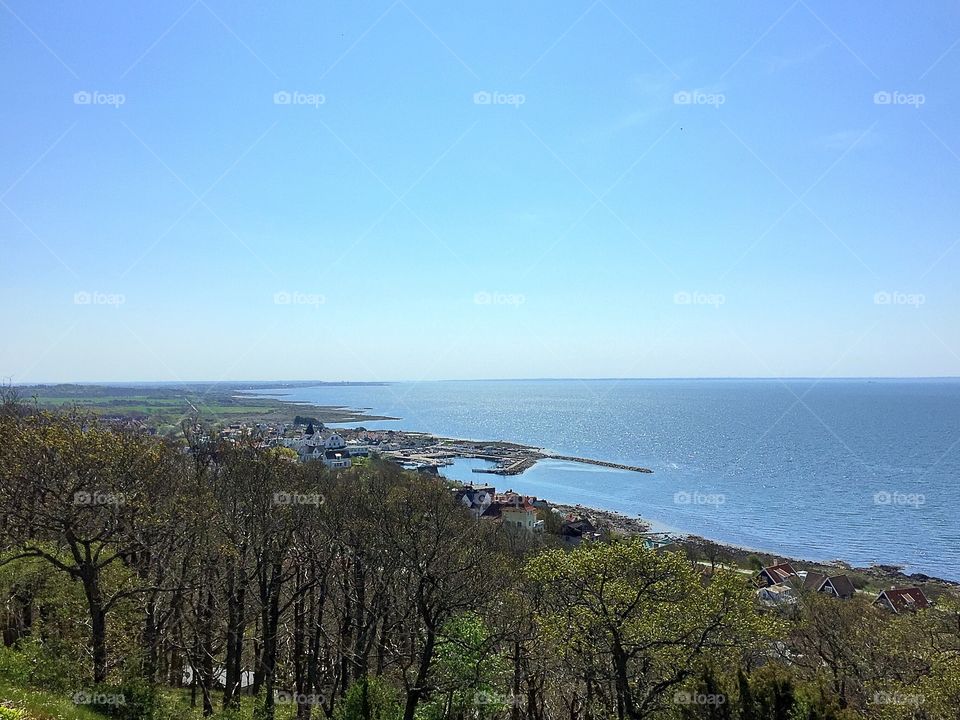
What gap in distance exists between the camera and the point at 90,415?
22938 millimetres

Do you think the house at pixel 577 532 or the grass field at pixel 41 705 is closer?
the grass field at pixel 41 705

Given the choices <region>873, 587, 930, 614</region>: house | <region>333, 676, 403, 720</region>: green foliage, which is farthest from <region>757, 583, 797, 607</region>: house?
<region>333, 676, 403, 720</region>: green foliage

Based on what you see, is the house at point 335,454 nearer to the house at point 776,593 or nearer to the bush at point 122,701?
the house at point 776,593

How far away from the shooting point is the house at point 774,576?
145 ft

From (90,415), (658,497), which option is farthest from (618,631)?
(658,497)

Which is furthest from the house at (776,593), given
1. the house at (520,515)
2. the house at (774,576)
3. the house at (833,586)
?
the house at (520,515)

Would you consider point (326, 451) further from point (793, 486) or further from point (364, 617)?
point (793, 486)

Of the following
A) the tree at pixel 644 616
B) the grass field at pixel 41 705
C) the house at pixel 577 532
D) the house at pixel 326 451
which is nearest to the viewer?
the grass field at pixel 41 705

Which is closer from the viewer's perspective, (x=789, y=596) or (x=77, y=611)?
(x=77, y=611)

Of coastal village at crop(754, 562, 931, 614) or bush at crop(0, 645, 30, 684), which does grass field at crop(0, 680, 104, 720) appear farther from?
coastal village at crop(754, 562, 931, 614)

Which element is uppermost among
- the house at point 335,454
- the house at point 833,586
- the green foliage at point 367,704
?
the green foliage at point 367,704

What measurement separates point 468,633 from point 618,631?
435 cm

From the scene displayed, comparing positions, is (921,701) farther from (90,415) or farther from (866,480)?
(866,480)

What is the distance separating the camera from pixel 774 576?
45.2m
